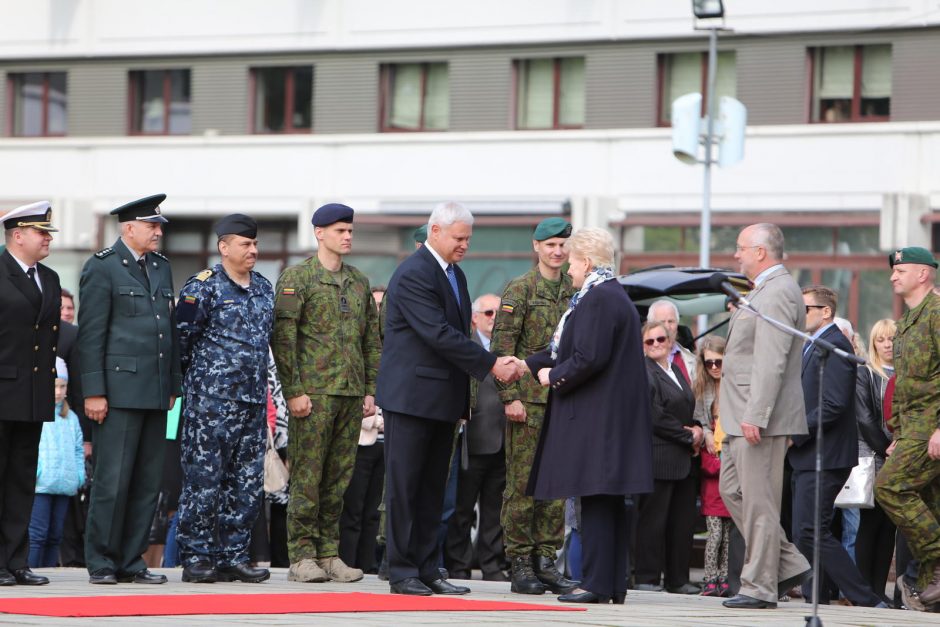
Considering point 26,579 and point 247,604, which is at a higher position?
point 247,604

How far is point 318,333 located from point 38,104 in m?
25.3

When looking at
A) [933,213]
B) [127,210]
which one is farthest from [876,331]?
[933,213]

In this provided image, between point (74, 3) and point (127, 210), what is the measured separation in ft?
82.1

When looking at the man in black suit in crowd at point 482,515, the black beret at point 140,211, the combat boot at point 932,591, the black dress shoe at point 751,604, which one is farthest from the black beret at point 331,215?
the combat boot at point 932,591

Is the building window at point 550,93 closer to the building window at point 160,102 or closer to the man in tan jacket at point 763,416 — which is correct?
the building window at point 160,102

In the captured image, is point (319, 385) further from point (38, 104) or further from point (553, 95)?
point (38, 104)

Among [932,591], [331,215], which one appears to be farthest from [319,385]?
[932,591]

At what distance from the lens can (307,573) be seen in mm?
10273

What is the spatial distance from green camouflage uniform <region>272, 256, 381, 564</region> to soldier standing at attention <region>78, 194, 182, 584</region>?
776mm

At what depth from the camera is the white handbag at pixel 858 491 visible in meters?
11.5

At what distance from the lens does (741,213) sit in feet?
95.8

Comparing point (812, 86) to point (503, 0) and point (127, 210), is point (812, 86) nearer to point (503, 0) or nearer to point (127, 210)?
point (503, 0)

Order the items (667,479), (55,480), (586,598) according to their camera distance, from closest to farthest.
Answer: (586,598) → (667,479) → (55,480)

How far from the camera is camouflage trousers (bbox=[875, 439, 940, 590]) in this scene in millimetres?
10406
